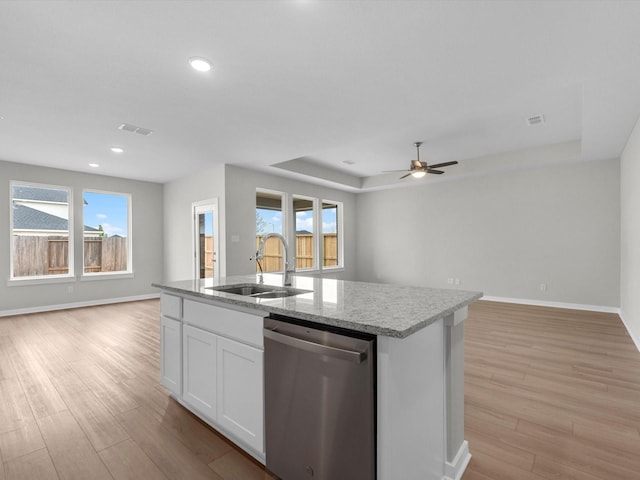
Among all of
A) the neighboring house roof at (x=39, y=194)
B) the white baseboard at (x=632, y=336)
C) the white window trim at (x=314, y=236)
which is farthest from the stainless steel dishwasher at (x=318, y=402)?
the neighboring house roof at (x=39, y=194)

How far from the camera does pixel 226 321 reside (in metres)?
1.86

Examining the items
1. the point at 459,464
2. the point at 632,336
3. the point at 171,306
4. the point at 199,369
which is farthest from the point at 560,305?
the point at 171,306

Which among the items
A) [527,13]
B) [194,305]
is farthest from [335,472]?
[527,13]

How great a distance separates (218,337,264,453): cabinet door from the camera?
5.48ft

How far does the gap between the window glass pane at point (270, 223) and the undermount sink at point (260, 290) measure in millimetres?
3804

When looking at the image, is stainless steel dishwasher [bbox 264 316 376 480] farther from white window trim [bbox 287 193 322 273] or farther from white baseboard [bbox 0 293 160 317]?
white baseboard [bbox 0 293 160 317]

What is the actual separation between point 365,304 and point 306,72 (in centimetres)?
205

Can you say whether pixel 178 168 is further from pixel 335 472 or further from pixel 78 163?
pixel 335 472

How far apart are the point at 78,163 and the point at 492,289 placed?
7.89 metres

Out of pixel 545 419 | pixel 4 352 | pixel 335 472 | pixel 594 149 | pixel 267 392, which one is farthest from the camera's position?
pixel 594 149

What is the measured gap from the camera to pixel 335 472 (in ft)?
4.36

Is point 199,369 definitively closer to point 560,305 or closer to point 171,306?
point 171,306

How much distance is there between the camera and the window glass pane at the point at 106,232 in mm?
6336

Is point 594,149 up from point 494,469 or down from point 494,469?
up
